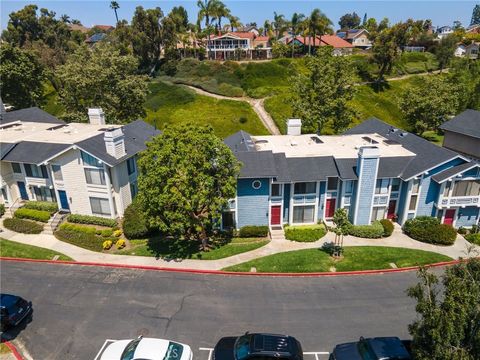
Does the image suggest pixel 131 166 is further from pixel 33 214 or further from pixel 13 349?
pixel 13 349

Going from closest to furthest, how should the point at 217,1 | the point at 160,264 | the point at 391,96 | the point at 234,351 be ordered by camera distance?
1. the point at 234,351
2. the point at 160,264
3. the point at 391,96
4. the point at 217,1

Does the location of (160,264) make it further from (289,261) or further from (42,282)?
(289,261)

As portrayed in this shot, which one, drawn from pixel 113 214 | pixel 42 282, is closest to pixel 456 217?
pixel 113 214

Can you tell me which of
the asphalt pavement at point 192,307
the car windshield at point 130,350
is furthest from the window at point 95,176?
the car windshield at point 130,350

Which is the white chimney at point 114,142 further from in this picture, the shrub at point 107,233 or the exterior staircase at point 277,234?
the exterior staircase at point 277,234

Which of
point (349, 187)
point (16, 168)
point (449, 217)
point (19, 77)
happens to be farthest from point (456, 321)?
point (19, 77)
